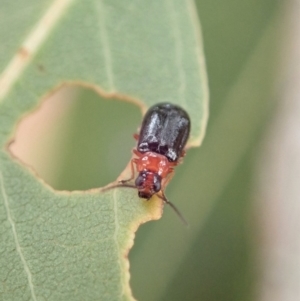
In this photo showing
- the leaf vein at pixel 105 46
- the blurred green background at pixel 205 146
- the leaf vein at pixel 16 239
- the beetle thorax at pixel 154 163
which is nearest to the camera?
the leaf vein at pixel 16 239

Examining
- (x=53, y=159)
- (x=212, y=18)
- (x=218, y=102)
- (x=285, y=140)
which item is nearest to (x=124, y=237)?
(x=53, y=159)

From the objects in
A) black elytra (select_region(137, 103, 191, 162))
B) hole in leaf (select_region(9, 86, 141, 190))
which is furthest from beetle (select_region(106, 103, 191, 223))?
hole in leaf (select_region(9, 86, 141, 190))

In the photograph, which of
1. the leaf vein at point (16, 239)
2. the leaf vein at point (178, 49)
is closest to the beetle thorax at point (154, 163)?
the leaf vein at point (178, 49)

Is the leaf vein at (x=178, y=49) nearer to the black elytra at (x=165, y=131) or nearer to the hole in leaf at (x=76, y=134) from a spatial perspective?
the black elytra at (x=165, y=131)

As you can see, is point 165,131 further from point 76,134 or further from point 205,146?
point 76,134

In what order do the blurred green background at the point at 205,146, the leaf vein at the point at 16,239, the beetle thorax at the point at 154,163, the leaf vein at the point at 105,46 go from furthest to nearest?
the blurred green background at the point at 205,146 → the beetle thorax at the point at 154,163 → the leaf vein at the point at 105,46 → the leaf vein at the point at 16,239

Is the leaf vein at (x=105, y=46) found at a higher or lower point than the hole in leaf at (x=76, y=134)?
higher

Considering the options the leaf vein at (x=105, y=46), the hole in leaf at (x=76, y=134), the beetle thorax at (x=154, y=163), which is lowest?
the hole in leaf at (x=76, y=134)
